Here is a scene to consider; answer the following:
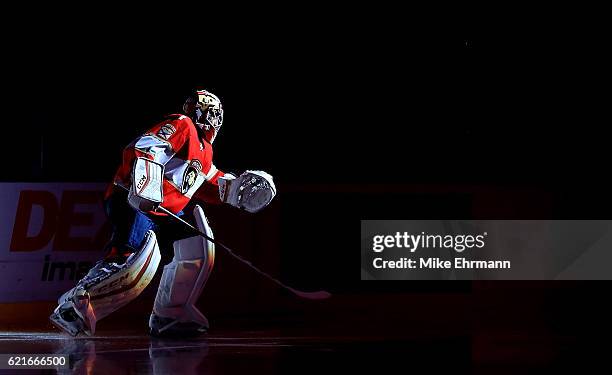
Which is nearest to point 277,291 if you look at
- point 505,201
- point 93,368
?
point 505,201

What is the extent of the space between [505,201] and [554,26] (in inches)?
121

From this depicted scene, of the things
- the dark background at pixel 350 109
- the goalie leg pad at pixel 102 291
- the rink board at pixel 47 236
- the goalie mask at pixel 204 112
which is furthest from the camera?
the dark background at pixel 350 109

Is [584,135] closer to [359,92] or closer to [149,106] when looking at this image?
[359,92]

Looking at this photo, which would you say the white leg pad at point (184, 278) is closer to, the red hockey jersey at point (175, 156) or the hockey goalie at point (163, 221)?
the hockey goalie at point (163, 221)

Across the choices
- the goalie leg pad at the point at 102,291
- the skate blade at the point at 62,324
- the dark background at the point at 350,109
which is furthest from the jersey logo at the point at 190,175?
the dark background at the point at 350,109

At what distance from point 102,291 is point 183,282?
71cm

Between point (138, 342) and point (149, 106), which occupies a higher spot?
point (149, 106)

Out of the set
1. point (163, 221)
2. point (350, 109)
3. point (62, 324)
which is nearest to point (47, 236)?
point (163, 221)

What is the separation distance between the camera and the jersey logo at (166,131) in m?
7.35

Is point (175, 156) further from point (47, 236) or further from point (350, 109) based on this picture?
point (350, 109)

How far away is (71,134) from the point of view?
12.5 meters

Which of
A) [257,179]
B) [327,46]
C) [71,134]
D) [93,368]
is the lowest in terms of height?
[93,368]

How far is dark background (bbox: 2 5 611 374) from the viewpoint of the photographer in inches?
460

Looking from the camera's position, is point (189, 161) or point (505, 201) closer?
point (189, 161)
